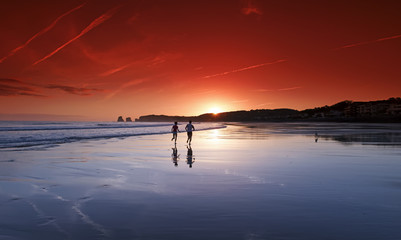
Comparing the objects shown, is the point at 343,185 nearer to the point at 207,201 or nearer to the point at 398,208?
the point at 398,208

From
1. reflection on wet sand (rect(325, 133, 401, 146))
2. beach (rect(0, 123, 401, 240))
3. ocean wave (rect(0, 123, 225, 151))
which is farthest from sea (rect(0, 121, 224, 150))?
reflection on wet sand (rect(325, 133, 401, 146))

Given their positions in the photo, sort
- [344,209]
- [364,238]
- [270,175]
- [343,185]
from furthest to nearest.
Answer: [270,175] → [343,185] → [344,209] → [364,238]

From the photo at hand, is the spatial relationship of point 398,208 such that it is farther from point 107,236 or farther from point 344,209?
point 107,236

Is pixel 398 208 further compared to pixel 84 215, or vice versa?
pixel 398 208

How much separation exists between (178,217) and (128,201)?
5.97 ft

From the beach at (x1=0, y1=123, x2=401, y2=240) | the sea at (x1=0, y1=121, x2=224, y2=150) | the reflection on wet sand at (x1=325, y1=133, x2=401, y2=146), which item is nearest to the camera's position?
the beach at (x1=0, y1=123, x2=401, y2=240)

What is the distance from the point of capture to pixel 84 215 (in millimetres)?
5988

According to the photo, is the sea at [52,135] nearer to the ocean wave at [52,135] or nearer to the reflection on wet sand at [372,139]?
the ocean wave at [52,135]

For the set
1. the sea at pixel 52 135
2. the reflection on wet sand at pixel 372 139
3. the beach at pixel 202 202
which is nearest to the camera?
the beach at pixel 202 202

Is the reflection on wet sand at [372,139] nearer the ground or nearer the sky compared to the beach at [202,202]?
nearer the ground

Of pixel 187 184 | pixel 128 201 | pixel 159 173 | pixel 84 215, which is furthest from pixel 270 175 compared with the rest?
pixel 84 215

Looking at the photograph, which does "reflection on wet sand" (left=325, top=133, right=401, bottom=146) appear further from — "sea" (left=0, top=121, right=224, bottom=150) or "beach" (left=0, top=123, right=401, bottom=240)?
"sea" (left=0, top=121, right=224, bottom=150)

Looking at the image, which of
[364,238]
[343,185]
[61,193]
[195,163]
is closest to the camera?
[364,238]

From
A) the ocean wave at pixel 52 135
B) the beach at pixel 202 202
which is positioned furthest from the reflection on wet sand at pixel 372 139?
the ocean wave at pixel 52 135
